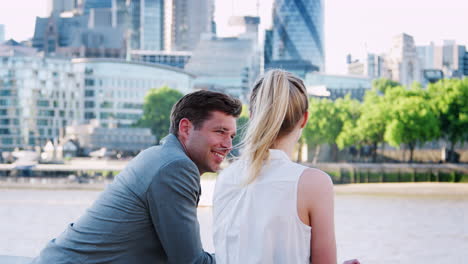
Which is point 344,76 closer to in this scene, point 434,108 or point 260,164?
point 434,108

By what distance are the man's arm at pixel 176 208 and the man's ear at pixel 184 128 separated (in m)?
0.27

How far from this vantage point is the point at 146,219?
2729 millimetres

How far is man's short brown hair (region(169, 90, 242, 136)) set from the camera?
2.89 m

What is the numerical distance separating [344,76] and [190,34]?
5199 centimetres

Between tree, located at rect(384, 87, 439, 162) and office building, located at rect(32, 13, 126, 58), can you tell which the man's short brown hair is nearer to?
tree, located at rect(384, 87, 439, 162)

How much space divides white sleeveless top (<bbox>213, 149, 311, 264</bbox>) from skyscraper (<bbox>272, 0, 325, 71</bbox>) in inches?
4159

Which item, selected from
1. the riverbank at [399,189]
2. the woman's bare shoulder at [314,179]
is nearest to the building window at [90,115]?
the riverbank at [399,189]

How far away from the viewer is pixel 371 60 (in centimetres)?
12169

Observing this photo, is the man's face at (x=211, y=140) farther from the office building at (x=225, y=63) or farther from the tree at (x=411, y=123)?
the office building at (x=225, y=63)

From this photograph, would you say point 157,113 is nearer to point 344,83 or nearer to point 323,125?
point 323,125

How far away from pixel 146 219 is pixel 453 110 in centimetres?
4516

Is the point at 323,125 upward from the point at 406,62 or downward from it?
downward

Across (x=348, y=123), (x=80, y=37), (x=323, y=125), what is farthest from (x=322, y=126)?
(x=80, y=37)

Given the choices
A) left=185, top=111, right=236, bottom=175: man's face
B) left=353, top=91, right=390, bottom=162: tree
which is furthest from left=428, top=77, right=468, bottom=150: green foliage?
left=185, top=111, right=236, bottom=175: man's face
